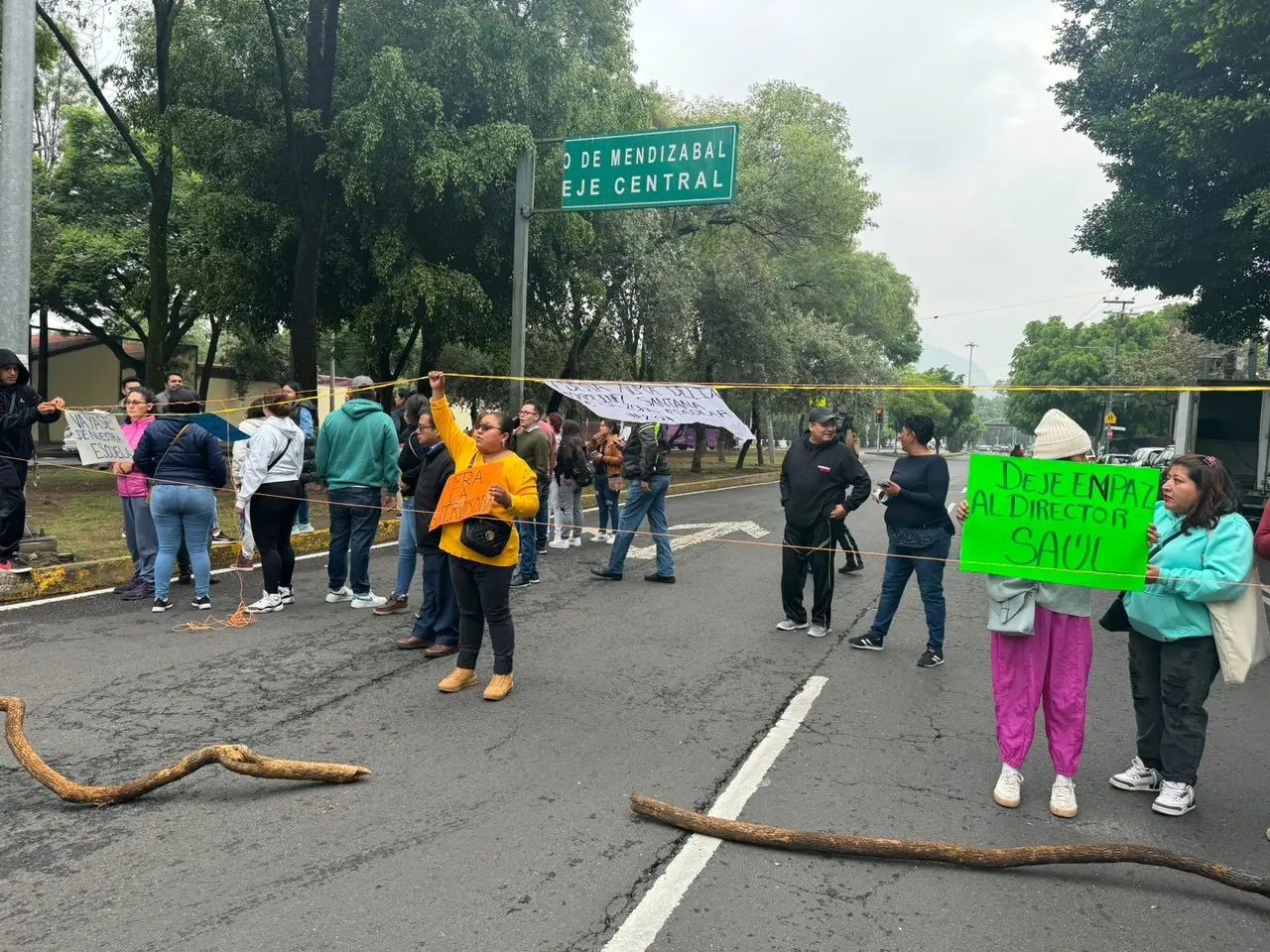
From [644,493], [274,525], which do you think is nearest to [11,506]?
[274,525]

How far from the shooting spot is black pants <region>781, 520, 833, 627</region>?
709 cm

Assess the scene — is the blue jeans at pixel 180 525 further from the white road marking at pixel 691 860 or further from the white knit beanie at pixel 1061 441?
the white knit beanie at pixel 1061 441

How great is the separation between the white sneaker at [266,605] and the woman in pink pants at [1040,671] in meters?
5.61

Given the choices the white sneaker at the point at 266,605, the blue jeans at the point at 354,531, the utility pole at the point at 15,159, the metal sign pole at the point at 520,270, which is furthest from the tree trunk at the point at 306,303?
the white sneaker at the point at 266,605

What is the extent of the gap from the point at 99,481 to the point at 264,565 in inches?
528

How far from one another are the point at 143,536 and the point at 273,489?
1.61m

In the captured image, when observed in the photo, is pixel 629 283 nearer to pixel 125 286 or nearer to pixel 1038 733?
pixel 125 286

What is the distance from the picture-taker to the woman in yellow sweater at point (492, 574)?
530 cm

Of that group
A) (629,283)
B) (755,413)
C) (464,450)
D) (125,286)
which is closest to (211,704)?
(464,450)

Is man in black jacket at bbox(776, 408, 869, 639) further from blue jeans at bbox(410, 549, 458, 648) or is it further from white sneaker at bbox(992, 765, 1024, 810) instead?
white sneaker at bbox(992, 765, 1024, 810)

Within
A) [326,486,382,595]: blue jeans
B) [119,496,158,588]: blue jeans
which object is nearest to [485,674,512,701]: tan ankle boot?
[326,486,382,595]: blue jeans

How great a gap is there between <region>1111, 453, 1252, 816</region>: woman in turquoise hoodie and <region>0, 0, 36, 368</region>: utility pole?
28.7 feet

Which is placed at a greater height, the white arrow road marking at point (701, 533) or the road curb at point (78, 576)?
the road curb at point (78, 576)

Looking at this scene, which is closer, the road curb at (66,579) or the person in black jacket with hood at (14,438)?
the person in black jacket with hood at (14,438)
